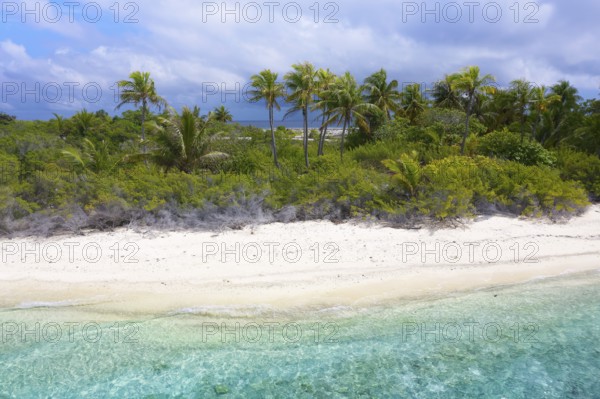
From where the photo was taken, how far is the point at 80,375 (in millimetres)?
6766

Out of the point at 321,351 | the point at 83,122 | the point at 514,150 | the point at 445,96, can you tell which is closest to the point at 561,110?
the point at 445,96

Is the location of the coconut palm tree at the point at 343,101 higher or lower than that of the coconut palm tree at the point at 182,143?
higher

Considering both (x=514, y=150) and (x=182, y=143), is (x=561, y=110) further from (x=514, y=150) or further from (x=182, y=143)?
(x=182, y=143)

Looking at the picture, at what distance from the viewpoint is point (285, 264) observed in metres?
10.9

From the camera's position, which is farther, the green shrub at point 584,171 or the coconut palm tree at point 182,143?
the coconut palm tree at point 182,143

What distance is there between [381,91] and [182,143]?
892 inches

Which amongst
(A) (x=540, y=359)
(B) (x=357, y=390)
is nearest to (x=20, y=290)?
(B) (x=357, y=390)

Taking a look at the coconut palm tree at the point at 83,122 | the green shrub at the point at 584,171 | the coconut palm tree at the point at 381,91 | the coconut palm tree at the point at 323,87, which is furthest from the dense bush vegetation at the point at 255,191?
the coconut palm tree at the point at 83,122

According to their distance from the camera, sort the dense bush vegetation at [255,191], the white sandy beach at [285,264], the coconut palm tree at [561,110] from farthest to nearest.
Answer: the coconut palm tree at [561,110] → the dense bush vegetation at [255,191] → the white sandy beach at [285,264]

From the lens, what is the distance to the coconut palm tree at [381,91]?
3469cm

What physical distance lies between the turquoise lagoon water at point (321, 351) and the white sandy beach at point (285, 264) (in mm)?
604

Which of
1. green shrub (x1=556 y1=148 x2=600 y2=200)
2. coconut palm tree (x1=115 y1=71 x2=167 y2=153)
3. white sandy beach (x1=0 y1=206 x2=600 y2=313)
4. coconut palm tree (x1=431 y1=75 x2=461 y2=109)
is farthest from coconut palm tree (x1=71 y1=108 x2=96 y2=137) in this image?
green shrub (x1=556 y1=148 x2=600 y2=200)

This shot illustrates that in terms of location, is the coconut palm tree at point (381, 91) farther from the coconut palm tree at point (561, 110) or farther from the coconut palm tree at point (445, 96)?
the coconut palm tree at point (561, 110)

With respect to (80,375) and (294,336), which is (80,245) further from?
(294,336)
